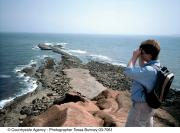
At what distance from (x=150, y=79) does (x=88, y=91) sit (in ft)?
86.1

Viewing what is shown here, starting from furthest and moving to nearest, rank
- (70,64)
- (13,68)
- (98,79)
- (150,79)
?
(70,64), (13,68), (98,79), (150,79)

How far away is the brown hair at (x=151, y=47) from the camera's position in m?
4.36

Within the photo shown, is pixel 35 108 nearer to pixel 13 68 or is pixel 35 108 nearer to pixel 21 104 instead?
pixel 21 104

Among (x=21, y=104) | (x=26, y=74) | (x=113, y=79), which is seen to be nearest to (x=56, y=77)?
(x=26, y=74)

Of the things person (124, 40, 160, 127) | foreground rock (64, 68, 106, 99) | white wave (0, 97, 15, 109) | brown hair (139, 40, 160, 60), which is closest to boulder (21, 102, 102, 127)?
person (124, 40, 160, 127)

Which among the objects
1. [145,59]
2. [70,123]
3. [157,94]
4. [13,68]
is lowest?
[13,68]

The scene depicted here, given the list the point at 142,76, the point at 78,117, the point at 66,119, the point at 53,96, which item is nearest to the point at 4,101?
the point at 53,96

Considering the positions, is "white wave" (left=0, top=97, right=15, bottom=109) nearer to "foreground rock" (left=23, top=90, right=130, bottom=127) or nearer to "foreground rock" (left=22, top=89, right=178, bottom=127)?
"foreground rock" (left=22, top=89, right=178, bottom=127)

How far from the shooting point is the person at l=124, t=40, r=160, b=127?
14.3 ft

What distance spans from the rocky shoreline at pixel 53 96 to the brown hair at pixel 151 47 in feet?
14.2

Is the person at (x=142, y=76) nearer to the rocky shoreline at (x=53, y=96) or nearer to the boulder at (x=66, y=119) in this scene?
the boulder at (x=66, y=119)

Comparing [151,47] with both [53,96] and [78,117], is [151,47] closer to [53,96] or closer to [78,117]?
[78,117]

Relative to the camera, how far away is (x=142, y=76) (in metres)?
4.34

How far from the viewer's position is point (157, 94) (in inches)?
173
